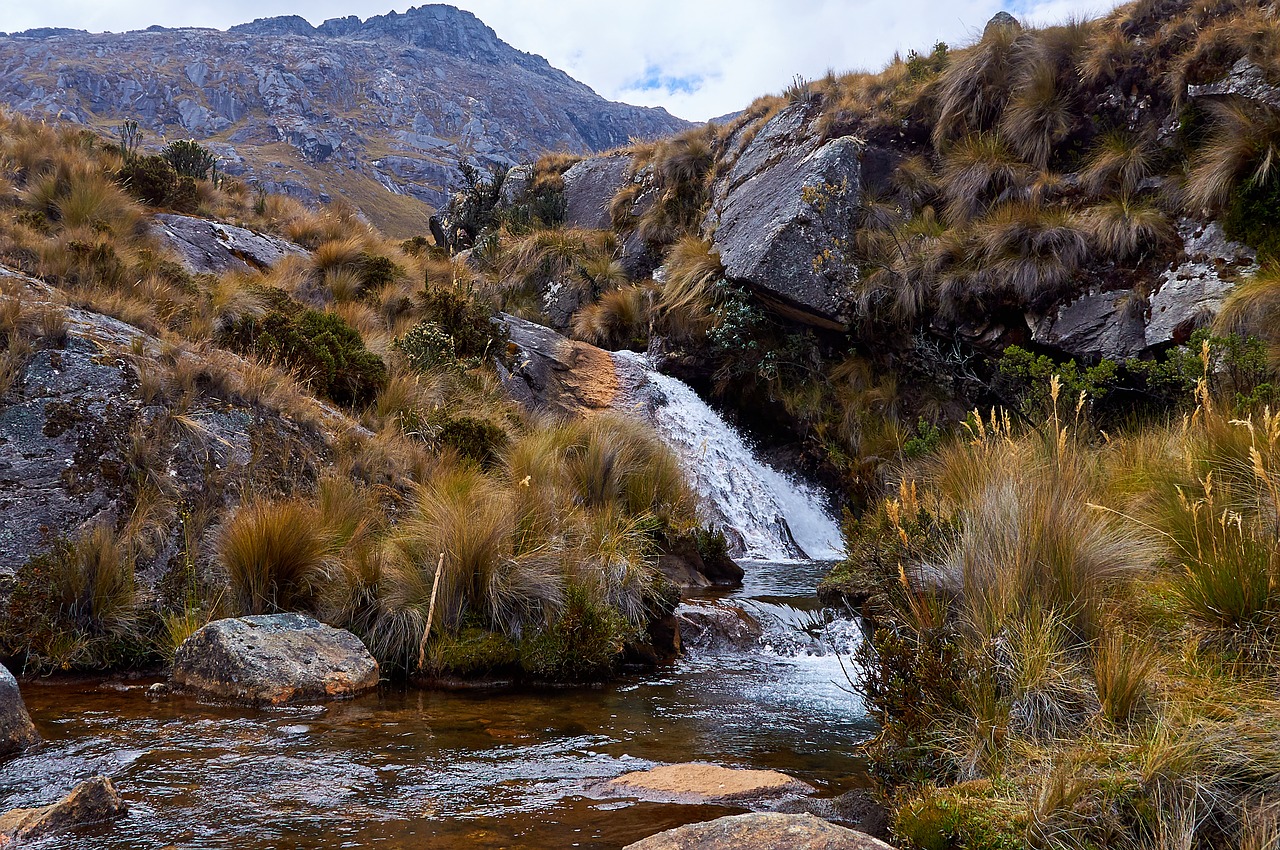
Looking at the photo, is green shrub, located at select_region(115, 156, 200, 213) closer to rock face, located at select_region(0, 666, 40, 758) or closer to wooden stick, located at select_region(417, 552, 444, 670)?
wooden stick, located at select_region(417, 552, 444, 670)

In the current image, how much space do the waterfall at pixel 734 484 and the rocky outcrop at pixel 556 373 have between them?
38cm

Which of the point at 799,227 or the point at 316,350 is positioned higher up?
the point at 799,227

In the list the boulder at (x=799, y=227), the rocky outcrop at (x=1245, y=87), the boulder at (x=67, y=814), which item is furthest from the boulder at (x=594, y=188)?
the boulder at (x=67, y=814)

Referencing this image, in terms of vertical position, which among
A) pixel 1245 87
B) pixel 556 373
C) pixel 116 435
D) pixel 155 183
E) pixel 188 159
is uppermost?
pixel 188 159

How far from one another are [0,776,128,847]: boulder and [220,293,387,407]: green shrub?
545cm

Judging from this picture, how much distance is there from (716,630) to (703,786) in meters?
3.00

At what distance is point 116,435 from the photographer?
5.77m

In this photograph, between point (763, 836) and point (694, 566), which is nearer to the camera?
point (763, 836)

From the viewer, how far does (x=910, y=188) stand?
12.8 metres

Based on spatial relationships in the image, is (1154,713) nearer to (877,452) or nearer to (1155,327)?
(1155,327)

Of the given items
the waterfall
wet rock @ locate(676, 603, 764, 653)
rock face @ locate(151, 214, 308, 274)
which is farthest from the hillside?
wet rock @ locate(676, 603, 764, 653)

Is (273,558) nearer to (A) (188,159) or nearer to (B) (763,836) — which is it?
(B) (763,836)

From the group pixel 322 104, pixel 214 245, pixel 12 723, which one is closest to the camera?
pixel 12 723

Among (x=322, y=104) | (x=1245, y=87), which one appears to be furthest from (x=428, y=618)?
(x=322, y=104)
